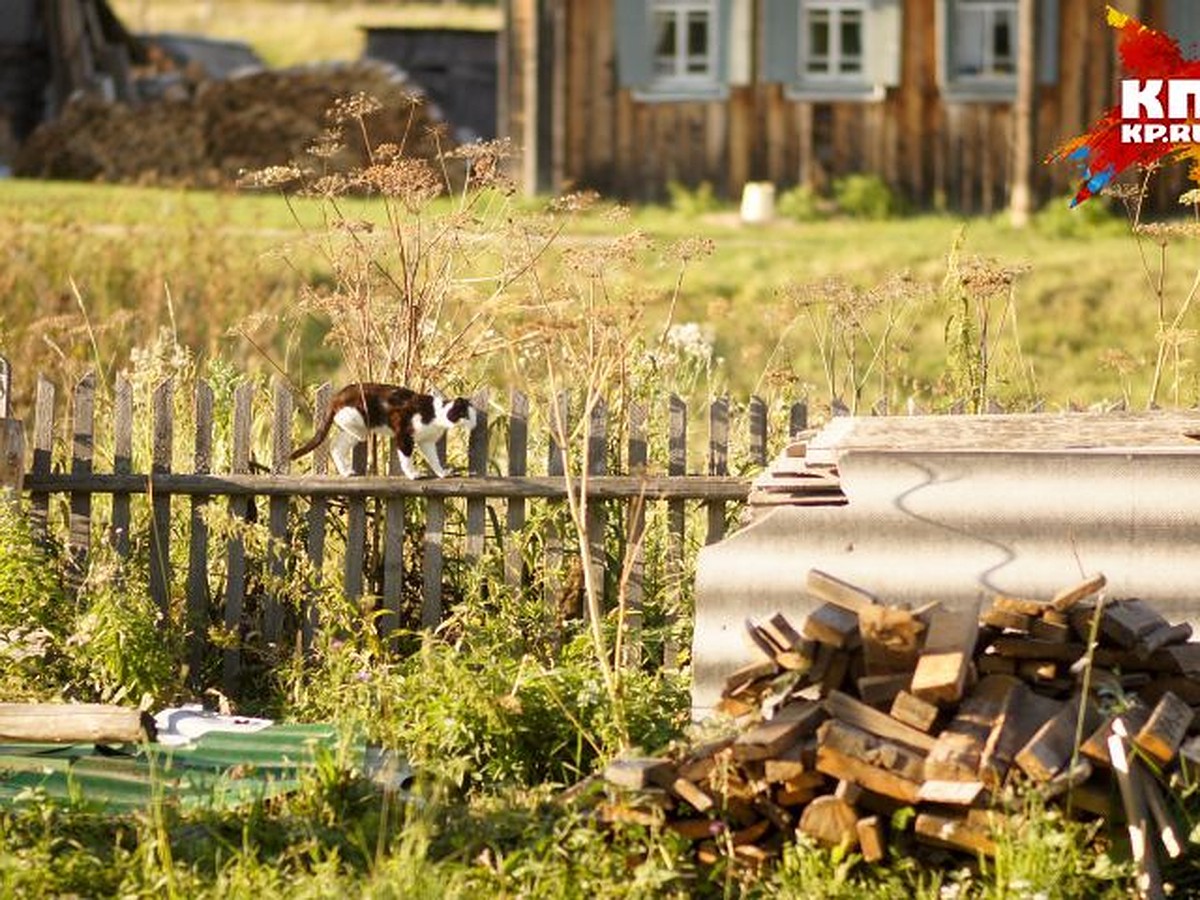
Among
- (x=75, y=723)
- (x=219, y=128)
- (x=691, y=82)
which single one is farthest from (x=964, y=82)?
(x=75, y=723)

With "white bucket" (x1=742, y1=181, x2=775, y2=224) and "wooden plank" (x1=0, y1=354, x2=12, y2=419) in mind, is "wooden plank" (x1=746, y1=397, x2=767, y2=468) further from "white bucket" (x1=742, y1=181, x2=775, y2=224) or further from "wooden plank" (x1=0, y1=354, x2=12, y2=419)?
"white bucket" (x1=742, y1=181, x2=775, y2=224)

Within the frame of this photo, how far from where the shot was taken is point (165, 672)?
761 cm

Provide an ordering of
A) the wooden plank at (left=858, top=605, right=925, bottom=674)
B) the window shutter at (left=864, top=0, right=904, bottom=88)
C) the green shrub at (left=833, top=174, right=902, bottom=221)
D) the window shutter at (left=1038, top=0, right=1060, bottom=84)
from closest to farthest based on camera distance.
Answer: the wooden plank at (left=858, top=605, right=925, bottom=674) < the green shrub at (left=833, top=174, right=902, bottom=221) < the window shutter at (left=1038, top=0, right=1060, bottom=84) < the window shutter at (left=864, top=0, right=904, bottom=88)

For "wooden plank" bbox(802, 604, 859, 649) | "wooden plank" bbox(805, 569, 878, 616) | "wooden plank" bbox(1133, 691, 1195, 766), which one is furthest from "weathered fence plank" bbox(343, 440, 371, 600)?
"wooden plank" bbox(1133, 691, 1195, 766)

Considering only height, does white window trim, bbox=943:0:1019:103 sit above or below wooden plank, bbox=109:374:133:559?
above

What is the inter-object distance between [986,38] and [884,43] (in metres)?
0.98

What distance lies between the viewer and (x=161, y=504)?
809 centimetres

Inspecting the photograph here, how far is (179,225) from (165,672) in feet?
29.0

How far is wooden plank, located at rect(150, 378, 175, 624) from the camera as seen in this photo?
26.5 feet

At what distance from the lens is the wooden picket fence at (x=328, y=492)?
7863mm

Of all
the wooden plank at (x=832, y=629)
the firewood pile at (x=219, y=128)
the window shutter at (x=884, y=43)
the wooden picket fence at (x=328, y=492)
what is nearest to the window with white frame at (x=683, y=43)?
the window shutter at (x=884, y=43)

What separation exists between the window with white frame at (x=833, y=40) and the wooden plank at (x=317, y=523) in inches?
585

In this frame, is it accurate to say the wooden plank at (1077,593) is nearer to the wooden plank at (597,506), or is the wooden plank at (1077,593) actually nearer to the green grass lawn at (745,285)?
the wooden plank at (597,506)

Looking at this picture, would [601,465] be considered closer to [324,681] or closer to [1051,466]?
[324,681]
